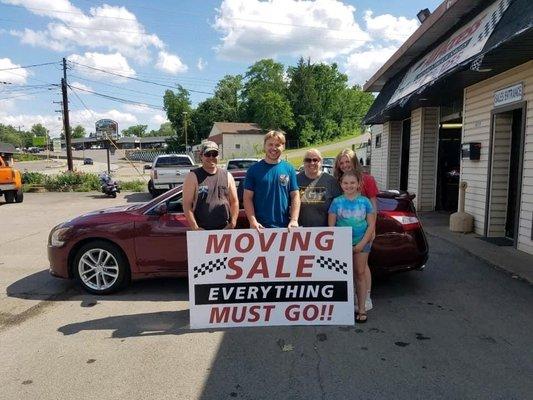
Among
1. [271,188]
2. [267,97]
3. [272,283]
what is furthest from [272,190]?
[267,97]

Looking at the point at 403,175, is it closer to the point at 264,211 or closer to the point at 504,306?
the point at 504,306

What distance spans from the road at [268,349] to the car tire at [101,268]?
0.55 feet

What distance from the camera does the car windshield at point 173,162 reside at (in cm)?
1836

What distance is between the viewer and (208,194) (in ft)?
14.4

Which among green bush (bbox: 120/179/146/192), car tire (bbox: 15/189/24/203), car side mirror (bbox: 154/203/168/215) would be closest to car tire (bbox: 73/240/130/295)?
car side mirror (bbox: 154/203/168/215)

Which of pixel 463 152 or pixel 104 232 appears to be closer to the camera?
pixel 104 232

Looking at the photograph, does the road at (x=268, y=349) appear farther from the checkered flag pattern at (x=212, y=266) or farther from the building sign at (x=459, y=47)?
the building sign at (x=459, y=47)

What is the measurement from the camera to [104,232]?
5.38m

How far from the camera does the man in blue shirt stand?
4.22 metres

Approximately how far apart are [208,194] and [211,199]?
0.06 m

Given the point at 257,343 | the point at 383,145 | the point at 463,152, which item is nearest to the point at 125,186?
the point at 383,145

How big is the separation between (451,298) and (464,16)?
267 inches

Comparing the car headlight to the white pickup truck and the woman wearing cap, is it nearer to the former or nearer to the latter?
the woman wearing cap

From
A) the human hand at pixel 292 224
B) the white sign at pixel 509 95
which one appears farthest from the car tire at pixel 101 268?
the white sign at pixel 509 95
